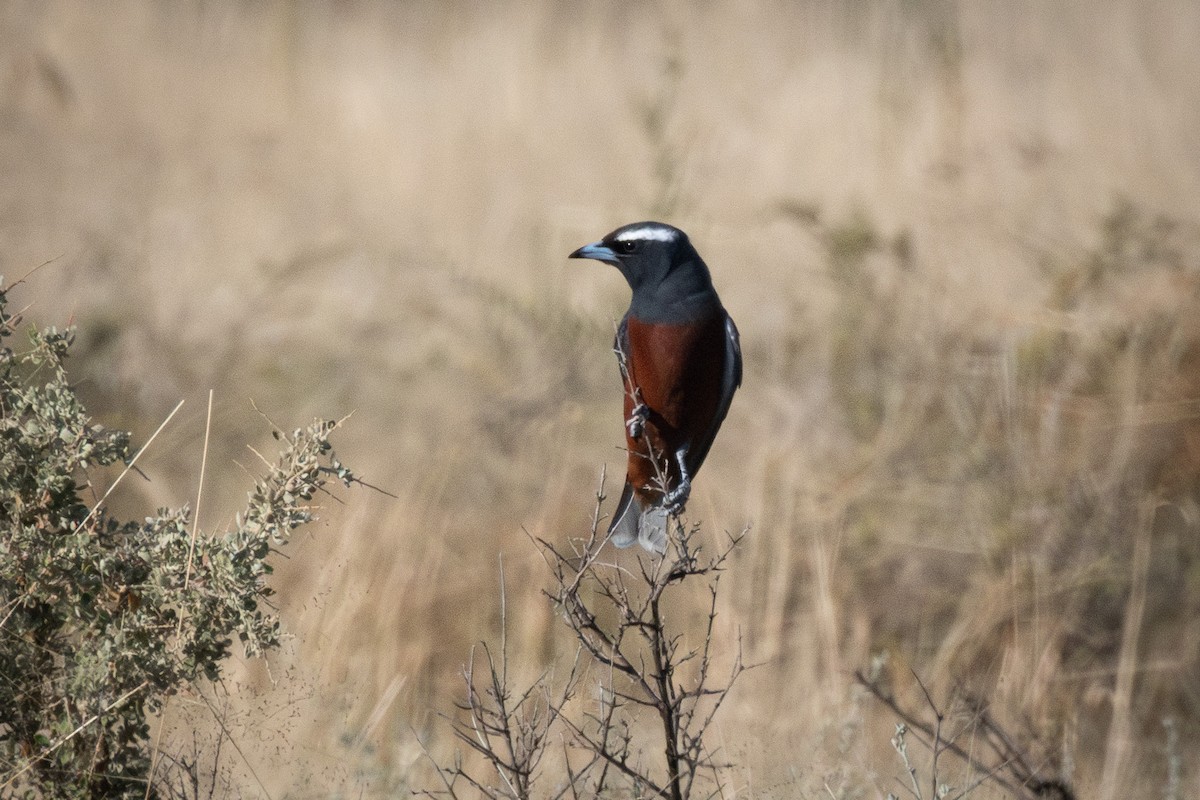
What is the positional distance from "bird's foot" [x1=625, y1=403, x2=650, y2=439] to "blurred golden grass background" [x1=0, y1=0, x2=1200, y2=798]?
1.23 metres

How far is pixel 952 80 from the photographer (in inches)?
376

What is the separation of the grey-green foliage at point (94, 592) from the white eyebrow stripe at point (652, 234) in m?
1.35

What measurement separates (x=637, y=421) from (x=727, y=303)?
14.6 ft

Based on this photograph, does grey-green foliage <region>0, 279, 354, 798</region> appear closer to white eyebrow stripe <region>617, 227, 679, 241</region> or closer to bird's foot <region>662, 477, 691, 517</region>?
bird's foot <region>662, 477, 691, 517</region>

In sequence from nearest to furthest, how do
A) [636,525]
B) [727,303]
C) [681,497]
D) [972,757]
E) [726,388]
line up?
1. [972,757]
2. [681,497]
3. [726,388]
4. [636,525]
5. [727,303]

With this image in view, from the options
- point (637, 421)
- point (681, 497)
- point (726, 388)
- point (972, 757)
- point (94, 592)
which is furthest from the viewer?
point (726, 388)

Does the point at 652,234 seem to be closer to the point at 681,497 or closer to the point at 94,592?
the point at 681,497

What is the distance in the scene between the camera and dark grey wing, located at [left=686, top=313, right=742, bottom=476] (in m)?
4.46

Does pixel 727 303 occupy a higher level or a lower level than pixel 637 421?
higher

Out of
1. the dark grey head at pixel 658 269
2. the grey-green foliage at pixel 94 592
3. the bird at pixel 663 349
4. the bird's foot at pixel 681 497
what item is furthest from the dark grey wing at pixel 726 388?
the grey-green foliage at pixel 94 592

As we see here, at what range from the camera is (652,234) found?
4227 millimetres

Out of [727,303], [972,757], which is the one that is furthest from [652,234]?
[727,303]

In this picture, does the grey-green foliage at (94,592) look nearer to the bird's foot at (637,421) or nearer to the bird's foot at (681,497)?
the bird's foot at (681,497)

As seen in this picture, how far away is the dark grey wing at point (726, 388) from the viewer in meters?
4.46
